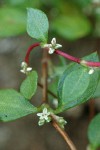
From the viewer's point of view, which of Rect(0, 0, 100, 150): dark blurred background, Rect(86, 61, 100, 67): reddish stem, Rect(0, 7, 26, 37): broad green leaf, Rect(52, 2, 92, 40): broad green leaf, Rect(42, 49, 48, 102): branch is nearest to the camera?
Rect(86, 61, 100, 67): reddish stem

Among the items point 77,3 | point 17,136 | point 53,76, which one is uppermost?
point 77,3

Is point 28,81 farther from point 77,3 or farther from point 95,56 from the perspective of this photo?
point 77,3

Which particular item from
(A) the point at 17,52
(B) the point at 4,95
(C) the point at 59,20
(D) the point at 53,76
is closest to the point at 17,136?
(A) the point at 17,52

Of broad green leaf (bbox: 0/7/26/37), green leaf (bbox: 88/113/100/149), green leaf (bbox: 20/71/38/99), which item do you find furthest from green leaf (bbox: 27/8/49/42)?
broad green leaf (bbox: 0/7/26/37)

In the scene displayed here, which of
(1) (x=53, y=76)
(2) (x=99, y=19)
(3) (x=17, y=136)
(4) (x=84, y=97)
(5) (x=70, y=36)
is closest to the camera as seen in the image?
(4) (x=84, y=97)

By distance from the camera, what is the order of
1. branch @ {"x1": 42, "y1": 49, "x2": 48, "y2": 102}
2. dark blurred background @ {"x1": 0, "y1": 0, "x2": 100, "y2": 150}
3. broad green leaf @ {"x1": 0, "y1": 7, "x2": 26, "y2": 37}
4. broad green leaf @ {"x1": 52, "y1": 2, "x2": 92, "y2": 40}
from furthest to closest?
dark blurred background @ {"x1": 0, "y1": 0, "x2": 100, "y2": 150}, broad green leaf @ {"x1": 52, "y1": 2, "x2": 92, "y2": 40}, broad green leaf @ {"x1": 0, "y1": 7, "x2": 26, "y2": 37}, branch @ {"x1": 42, "y1": 49, "x2": 48, "y2": 102}

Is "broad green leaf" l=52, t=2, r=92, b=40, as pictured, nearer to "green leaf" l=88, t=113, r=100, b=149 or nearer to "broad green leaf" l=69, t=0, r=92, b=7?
"broad green leaf" l=69, t=0, r=92, b=7
